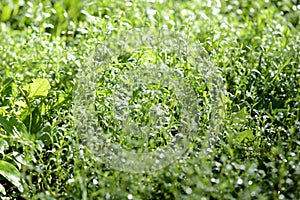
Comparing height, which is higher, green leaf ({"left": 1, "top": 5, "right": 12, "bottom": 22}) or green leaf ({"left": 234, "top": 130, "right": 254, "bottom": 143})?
green leaf ({"left": 234, "top": 130, "right": 254, "bottom": 143})

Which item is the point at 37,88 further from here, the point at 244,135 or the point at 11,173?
the point at 244,135

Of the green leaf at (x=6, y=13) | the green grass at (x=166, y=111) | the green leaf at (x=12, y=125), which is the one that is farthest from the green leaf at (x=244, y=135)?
the green leaf at (x=6, y=13)

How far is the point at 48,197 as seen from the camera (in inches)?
96.8

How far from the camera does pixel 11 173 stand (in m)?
3.01

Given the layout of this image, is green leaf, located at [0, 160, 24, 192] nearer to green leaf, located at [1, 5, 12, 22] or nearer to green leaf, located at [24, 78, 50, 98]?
green leaf, located at [24, 78, 50, 98]

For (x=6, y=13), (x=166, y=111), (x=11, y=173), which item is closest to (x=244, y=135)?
(x=166, y=111)

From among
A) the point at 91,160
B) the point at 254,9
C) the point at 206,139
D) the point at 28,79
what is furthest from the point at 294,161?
the point at 254,9

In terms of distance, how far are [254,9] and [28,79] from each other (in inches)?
88.2

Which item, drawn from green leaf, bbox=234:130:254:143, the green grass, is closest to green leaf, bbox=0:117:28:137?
the green grass

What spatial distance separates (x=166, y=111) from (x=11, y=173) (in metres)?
0.90

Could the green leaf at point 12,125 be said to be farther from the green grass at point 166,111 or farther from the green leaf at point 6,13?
the green leaf at point 6,13

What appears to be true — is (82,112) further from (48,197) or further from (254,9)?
(254,9)

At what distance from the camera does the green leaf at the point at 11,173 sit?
298 cm

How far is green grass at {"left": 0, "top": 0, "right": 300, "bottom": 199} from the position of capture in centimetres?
261
